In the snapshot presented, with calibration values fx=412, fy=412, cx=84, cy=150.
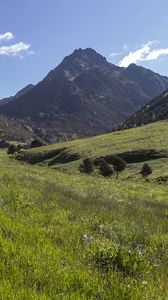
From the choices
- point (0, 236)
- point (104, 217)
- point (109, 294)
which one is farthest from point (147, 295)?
A: point (104, 217)

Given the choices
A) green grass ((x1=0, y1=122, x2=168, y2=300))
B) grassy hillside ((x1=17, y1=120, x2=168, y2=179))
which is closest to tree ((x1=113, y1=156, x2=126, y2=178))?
grassy hillside ((x1=17, y1=120, x2=168, y2=179))

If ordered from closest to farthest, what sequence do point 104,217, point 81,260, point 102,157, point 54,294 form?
point 54,294, point 81,260, point 104,217, point 102,157

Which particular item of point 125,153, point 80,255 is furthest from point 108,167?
point 80,255

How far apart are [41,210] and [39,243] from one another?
4010 millimetres

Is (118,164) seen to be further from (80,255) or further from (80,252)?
(80,255)

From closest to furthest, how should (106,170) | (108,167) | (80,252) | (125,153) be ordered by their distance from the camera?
(80,252), (106,170), (108,167), (125,153)

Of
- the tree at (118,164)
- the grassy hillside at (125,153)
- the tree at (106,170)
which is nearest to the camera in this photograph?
the tree at (106,170)

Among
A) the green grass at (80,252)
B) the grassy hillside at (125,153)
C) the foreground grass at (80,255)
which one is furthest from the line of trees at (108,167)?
the foreground grass at (80,255)

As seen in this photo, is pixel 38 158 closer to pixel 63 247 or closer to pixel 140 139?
pixel 140 139

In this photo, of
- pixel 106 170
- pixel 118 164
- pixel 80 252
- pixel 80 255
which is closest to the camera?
pixel 80 255

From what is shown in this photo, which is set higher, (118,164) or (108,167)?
(118,164)

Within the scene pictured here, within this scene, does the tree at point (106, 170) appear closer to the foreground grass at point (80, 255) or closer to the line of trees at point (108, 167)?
the line of trees at point (108, 167)

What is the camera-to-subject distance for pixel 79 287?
580 centimetres

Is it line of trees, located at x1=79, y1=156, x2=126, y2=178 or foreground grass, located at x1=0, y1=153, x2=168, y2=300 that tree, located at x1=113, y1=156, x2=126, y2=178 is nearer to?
line of trees, located at x1=79, y1=156, x2=126, y2=178
